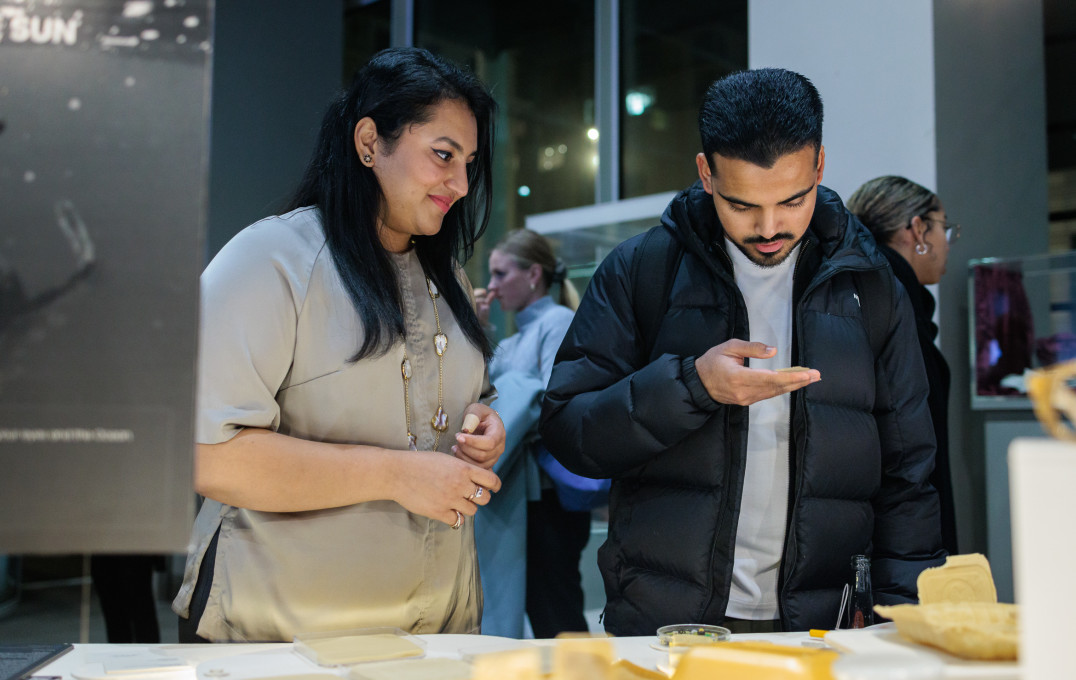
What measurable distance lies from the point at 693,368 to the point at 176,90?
39.5 inches

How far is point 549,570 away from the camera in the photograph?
128 inches

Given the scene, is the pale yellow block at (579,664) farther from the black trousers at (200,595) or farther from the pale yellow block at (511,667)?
the black trousers at (200,595)

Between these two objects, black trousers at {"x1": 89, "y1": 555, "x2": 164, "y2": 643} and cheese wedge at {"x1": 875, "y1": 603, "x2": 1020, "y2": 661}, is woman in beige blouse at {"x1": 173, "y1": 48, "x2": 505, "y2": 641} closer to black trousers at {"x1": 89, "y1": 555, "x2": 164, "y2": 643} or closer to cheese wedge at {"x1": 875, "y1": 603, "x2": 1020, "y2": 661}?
cheese wedge at {"x1": 875, "y1": 603, "x2": 1020, "y2": 661}

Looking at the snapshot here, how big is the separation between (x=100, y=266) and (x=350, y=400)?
661 millimetres

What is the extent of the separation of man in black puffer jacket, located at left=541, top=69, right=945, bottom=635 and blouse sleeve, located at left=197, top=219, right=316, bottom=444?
578 mm

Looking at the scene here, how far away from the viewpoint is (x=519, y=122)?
586cm

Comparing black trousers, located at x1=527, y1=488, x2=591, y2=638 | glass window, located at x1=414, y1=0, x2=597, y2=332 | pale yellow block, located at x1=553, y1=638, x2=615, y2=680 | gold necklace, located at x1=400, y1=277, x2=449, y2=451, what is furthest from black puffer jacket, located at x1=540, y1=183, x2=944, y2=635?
glass window, located at x1=414, y1=0, x2=597, y2=332

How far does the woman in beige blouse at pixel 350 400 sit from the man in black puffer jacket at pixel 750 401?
27 centimetres

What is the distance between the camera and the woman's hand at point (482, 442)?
1.47 metres

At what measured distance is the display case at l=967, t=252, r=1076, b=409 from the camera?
11.0ft

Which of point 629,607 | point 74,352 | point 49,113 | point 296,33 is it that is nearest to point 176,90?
point 49,113

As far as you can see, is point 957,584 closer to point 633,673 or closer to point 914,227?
point 633,673

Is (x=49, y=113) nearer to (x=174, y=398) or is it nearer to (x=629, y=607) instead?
(x=174, y=398)

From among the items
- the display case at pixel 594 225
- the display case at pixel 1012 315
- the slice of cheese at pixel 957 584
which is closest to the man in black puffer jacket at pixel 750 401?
the slice of cheese at pixel 957 584
